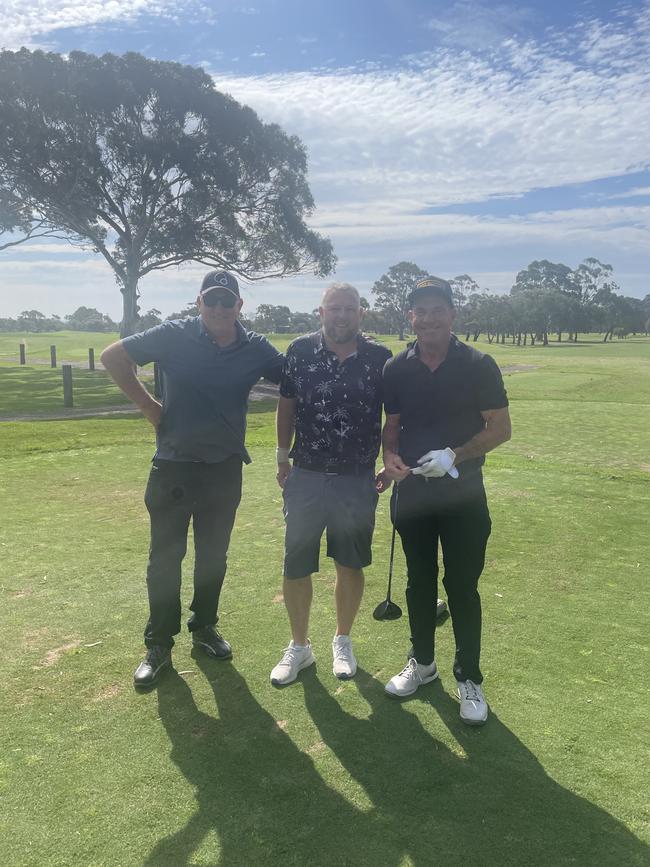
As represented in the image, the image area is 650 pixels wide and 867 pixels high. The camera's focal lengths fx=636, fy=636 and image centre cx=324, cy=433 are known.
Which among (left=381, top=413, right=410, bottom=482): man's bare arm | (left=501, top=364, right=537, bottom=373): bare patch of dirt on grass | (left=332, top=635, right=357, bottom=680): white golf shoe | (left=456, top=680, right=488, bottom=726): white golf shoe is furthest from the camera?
(left=501, top=364, right=537, bottom=373): bare patch of dirt on grass

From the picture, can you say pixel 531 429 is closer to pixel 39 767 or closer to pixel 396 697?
pixel 396 697

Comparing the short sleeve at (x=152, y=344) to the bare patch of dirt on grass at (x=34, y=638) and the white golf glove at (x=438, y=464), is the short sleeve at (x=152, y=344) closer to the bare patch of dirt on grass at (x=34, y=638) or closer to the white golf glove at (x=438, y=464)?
the white golf glove at (x=438, y=464)

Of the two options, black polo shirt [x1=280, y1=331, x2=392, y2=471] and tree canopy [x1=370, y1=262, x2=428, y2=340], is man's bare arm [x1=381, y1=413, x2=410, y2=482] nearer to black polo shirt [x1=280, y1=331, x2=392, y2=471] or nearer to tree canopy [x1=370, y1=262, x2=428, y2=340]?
black polo shirt [x1=280, y1=331, x2=392, y2=471]

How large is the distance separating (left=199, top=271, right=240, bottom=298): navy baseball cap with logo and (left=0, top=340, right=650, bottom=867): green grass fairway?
234 cm

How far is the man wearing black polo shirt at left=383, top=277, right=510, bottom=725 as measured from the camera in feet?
11.7

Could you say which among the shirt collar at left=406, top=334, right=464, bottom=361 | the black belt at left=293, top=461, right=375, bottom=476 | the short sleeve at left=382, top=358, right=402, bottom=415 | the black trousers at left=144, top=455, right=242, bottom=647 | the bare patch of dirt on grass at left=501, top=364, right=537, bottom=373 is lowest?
the bare patch of dirt on grass at left=501, top=364, right=537, bottom=373

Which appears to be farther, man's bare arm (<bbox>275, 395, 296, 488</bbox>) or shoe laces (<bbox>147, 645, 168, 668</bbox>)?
man's bare arm (<bbox>275, 395, 296, 488</bbox>)

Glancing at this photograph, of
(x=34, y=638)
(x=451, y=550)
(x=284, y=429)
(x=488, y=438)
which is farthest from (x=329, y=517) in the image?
(x=34, y=638)

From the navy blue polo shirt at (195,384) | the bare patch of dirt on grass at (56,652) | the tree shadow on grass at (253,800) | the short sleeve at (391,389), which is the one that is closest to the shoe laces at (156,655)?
the tree shadow on grass at (253,800)

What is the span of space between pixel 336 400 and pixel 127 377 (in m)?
1.46

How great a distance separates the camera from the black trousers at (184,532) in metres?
4.08

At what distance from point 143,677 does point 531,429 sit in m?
12.8

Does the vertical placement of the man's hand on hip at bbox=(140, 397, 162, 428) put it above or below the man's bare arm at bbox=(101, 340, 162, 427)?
below

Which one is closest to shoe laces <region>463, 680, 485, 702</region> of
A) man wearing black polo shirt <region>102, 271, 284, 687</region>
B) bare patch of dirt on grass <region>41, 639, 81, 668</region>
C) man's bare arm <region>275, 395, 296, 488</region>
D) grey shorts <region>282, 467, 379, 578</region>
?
grey shorts <region>282, 467, 379, 578</region>
